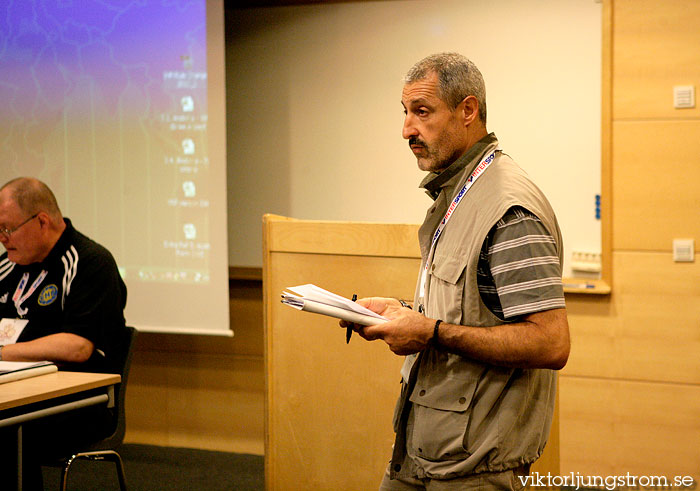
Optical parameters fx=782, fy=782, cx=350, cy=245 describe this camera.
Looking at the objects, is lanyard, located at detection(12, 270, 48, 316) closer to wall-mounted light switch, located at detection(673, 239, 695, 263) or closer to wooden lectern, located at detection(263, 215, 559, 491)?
wooden lectern, located at detection(263, 215, 559, 491)

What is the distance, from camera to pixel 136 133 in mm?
4402

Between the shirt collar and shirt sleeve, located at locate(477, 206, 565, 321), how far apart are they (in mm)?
204

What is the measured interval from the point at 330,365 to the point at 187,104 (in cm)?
206

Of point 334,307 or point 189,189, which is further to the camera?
point 189,189

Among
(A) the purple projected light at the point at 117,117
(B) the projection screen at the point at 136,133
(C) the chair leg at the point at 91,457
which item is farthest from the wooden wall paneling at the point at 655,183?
(C) the chair leg at the point at 91,457

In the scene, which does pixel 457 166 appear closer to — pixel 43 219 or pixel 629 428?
pixel 43 219

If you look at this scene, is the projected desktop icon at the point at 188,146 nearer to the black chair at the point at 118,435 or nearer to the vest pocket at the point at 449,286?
the black chair at the point at 118,435

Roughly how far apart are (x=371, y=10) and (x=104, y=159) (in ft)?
5.66

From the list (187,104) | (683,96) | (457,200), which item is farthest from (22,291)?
(683,96)

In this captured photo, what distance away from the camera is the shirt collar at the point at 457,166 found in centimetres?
183

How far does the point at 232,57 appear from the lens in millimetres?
4551

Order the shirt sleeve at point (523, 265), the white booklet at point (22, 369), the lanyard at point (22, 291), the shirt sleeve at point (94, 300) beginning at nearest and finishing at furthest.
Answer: the shirt sleeve at point (523, 265) < the white booklet at point (22, 369) < the shirt sleeve at point (94, 300) < the lanyard at point (22, 291)

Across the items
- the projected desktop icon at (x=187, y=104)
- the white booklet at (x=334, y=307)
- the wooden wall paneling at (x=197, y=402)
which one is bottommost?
the wooden wall paneling at (x=197, y=402)

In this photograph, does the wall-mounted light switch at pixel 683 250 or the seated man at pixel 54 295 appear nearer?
the seated man at pixel 54 295
